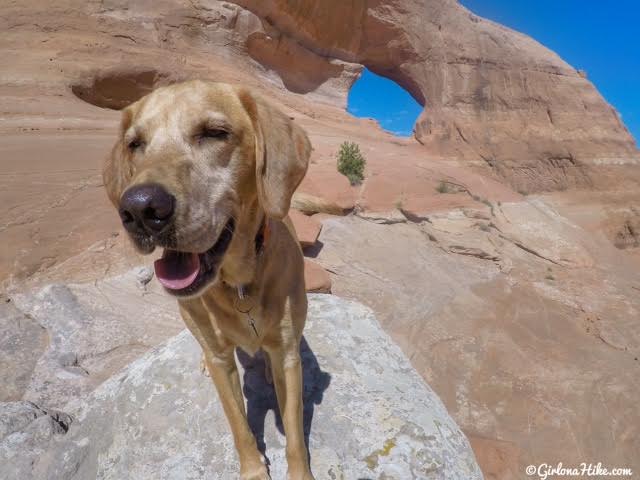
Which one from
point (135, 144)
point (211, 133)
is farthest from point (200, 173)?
point (135, 144)

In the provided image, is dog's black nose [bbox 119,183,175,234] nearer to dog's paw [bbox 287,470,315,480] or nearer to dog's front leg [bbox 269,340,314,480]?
dog's front leg [bbox 269,340,314,480]

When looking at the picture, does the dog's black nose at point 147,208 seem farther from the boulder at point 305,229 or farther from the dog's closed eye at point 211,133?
the boulder at point 305,229

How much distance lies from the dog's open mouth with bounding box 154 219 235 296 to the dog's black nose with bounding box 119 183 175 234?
24 cm

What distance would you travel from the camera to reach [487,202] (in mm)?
12539

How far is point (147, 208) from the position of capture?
1.39 meters

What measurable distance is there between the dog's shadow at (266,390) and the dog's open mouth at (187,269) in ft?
5.21

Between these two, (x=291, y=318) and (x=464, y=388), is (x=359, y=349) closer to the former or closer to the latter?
(x=291, y=318)

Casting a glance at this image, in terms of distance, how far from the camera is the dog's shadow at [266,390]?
2.75 meters

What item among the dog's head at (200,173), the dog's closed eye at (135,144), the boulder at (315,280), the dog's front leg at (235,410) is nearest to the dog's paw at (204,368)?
the dog's front leg at (235,410)

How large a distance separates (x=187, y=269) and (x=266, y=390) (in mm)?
1792

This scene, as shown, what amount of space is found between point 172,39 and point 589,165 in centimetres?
1869

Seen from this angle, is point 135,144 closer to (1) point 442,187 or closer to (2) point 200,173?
(2) point 200,173

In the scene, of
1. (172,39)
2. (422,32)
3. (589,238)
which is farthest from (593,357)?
(422,32)

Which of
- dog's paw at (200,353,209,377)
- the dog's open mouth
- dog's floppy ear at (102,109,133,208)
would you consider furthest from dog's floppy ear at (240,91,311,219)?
dog's paw at (200,353,209,377)
